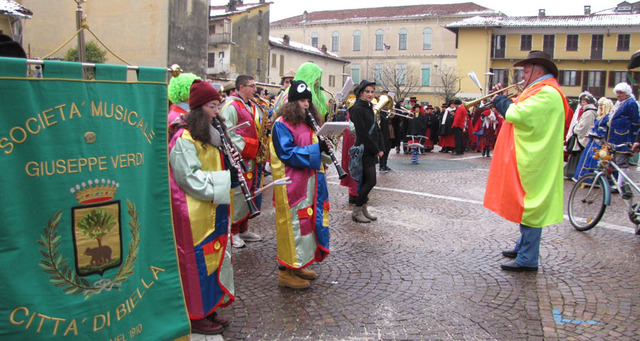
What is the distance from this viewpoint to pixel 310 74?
5.04m

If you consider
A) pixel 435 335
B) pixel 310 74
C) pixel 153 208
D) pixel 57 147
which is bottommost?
pixel 435 335

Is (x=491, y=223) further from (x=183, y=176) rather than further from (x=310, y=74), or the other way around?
(x=183, y=176)

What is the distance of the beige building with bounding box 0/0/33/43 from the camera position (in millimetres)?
16314

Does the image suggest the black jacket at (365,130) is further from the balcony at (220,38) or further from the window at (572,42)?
the window at (572,42)

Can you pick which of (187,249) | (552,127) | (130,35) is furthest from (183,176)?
(130,35)

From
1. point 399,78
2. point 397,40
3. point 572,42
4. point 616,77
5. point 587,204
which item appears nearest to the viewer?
point 587,204

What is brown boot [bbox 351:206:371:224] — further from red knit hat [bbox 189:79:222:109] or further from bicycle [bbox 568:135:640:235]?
red knit hat [bbox 189:79:222:109]

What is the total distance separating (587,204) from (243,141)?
4.57m

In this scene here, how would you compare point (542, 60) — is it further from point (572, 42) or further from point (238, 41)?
point (572, 42)

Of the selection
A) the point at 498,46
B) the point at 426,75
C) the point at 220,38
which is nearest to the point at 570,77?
the point at 498,46

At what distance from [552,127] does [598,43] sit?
168 feet

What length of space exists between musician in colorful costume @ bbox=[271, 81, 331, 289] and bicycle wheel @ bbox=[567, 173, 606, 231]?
3.90 meters

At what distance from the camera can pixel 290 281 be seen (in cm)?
459

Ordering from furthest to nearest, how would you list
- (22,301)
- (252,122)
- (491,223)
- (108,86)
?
(491,223), (252,122), (108,86), (22,301)
